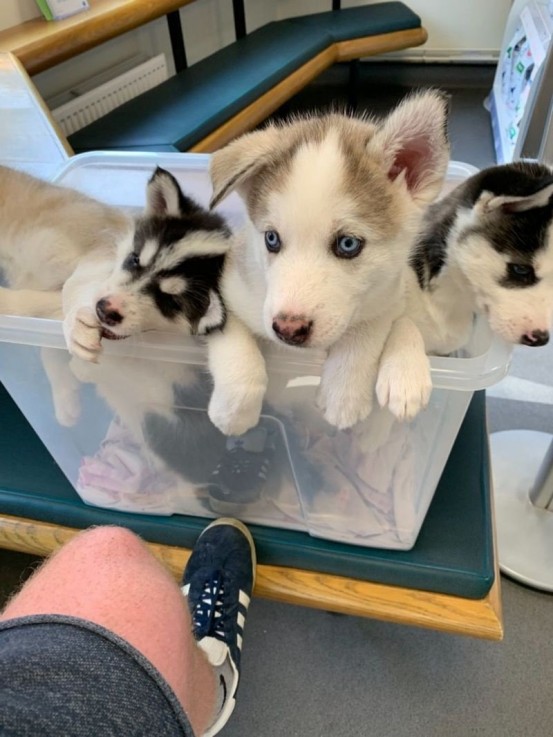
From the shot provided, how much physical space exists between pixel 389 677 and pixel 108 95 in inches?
110

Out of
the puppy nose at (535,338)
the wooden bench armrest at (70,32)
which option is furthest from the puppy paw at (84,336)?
the wooden bench armrest at (70,32)

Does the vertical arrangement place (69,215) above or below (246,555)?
above

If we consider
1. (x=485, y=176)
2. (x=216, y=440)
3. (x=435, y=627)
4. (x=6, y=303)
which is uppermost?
(x=485, y=176)

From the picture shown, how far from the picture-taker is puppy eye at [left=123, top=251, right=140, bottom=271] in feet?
3.32

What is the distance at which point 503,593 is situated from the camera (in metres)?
1.49

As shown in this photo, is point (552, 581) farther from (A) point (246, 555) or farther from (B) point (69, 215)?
(B) point (69, 215)

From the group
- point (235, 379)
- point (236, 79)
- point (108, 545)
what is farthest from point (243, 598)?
point (236, 79)

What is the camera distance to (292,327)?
0.77m

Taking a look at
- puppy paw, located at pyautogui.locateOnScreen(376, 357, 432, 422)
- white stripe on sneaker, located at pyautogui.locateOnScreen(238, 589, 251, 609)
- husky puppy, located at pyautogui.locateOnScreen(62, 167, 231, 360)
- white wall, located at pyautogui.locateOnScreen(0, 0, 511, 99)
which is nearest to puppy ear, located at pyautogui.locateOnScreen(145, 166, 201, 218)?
husky puppy, located at pyautogui.locateOnScreen(62, 167, 231, 360)

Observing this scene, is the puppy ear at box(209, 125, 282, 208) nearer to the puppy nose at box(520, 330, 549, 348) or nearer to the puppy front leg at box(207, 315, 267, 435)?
the puppy front leg at box(207, 315, 267, 435)

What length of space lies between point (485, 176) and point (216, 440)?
649 mm

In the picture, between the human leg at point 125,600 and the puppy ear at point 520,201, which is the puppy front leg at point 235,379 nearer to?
the human leg at point 125,600

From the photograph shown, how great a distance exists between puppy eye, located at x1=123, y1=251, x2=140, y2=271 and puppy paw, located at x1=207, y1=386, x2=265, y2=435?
261 millimetres

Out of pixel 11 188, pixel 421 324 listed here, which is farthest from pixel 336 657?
pixel 11 188
